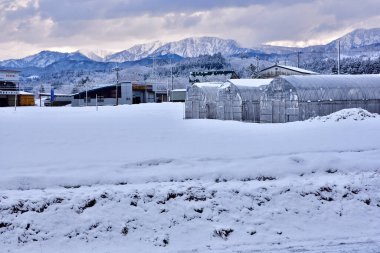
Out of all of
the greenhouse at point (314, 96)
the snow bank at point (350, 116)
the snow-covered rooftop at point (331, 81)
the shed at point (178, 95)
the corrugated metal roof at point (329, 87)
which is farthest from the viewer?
the shed at point (178, 95)

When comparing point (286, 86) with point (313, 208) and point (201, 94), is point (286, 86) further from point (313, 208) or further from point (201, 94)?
point (313, 208)

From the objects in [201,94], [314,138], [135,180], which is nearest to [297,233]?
[135,180]

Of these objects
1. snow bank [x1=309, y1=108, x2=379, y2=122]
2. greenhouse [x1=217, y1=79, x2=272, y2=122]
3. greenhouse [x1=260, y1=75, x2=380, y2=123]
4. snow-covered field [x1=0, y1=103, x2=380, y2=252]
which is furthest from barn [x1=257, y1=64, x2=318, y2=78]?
snow-covered field [x1=0, y1=103, x2=380, y2=252]

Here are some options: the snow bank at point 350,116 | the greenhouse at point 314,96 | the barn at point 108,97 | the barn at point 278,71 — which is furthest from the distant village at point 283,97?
the barn at point 108,97

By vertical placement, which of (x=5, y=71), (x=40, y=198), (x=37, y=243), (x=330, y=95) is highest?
(x=5, y=71)

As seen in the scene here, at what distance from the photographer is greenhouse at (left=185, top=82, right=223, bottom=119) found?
4306cm

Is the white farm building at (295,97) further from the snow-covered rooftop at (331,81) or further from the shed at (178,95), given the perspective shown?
the shed at (178,95)

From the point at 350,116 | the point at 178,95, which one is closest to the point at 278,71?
the point at 178,95

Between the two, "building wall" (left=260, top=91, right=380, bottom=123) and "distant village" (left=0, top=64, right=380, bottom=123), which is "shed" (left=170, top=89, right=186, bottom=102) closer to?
"distant village" (left=0, top=64, right=380, bottom=123)

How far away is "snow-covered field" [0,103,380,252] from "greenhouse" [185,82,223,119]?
23.6 meters

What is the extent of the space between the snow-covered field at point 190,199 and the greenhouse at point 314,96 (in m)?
14.3

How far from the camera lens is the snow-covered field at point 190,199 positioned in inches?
458

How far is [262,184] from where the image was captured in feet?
47.4

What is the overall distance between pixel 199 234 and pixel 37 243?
4.27 meters
